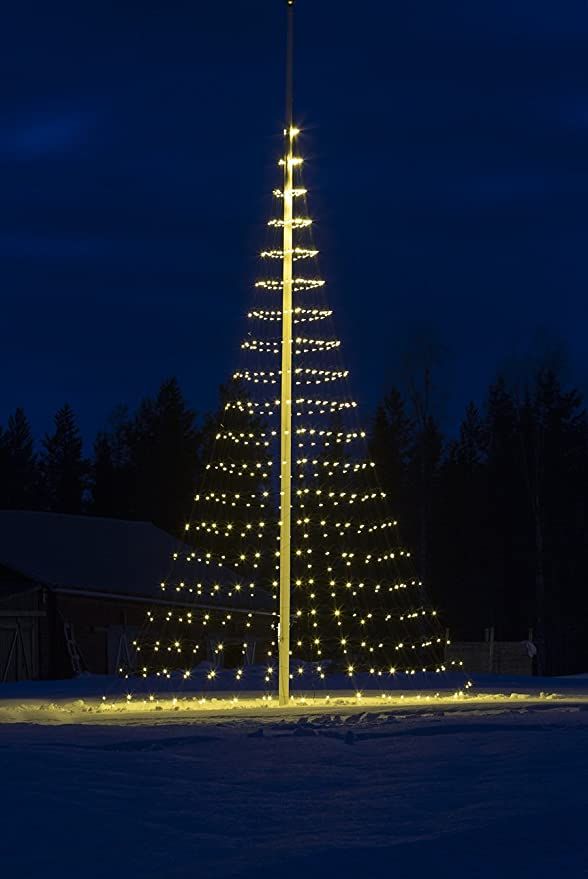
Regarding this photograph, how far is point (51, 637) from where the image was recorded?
41.9m

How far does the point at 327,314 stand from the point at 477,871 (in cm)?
1808

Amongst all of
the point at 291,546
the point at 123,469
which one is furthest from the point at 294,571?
the point at 123,469

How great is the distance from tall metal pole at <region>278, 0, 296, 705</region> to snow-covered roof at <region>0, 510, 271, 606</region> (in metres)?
15.8

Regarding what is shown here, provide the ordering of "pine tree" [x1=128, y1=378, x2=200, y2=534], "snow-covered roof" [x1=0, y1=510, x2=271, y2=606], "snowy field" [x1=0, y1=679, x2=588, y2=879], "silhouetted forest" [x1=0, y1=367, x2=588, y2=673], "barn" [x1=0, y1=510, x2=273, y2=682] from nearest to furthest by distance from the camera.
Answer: "snowy field" [x1=0, y1=679, x2=588, y2=879] → "barn" [x1=0, y1=510, x2=273, y2=682] → "snow-covered roof" [x1=0, y1=510, x2=271, y2=606] → "silhouetted forest" [x1=0, y1=367, x2=588, y2=673] → "pine tree" [x1=128, y1=378, x2=200, y2=534]

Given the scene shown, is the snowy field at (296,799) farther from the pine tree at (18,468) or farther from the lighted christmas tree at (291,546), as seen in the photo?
the pine tree at (18,468)

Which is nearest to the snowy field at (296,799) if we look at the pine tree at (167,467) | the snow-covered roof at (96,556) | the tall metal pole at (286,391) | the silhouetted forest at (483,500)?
the tall metal pole at (286,391)

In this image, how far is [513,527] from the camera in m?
67.6

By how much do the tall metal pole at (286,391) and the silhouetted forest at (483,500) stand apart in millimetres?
30641

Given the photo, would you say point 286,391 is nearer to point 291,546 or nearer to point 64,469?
point 291,546

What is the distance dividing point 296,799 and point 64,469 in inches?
2888

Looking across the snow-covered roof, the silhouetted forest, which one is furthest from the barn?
the silhouetted forest

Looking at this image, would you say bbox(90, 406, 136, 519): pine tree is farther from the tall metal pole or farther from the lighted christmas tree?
the tall metal pole

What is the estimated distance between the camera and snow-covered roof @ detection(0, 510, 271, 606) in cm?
4281

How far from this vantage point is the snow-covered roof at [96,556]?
42.8m
